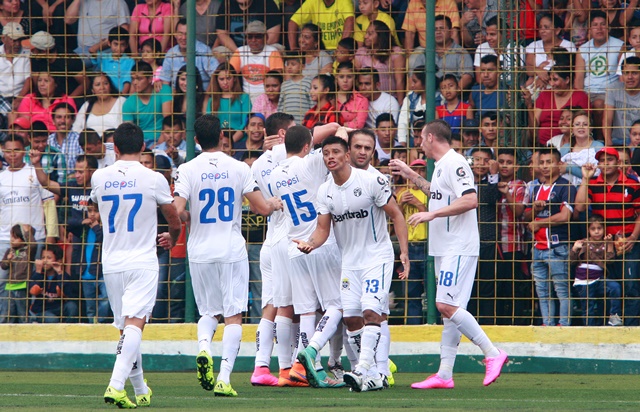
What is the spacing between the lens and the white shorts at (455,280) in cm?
940

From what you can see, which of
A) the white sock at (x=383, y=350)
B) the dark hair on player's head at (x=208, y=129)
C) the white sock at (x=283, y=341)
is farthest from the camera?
the white sock at (x=283, y=341)

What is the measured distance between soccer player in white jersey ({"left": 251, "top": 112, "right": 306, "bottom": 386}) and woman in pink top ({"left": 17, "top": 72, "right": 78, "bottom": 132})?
14.3ft

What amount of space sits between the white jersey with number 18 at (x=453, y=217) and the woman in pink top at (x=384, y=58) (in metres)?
3.20

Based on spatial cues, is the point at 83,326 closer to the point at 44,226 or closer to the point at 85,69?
the point at 44,226

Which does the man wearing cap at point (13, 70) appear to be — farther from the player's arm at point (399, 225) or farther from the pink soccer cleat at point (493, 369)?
the pink soccer cleat at point (493, 369)

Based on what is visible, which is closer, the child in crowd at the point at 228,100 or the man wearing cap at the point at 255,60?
the child in crowd at the point at 228,100

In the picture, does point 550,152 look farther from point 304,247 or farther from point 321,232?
point 304,247

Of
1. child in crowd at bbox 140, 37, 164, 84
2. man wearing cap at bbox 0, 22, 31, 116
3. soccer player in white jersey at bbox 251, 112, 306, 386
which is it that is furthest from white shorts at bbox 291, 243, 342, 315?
man wearing cap at bbox 0, 22, 31, 116

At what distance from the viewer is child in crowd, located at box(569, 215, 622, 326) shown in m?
11.8

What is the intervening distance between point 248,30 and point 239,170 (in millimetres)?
4955

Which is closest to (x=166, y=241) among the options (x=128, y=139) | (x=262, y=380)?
(x=128, y=139)

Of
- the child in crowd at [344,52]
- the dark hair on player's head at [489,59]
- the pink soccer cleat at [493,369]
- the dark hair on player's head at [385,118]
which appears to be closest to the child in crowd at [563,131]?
the dark hair on player's head at [489,59]

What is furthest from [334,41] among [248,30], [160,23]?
[160,23]

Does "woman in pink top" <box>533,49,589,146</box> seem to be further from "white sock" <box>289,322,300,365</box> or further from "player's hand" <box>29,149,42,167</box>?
"player's hand" <box>29,149,42,167</box>
